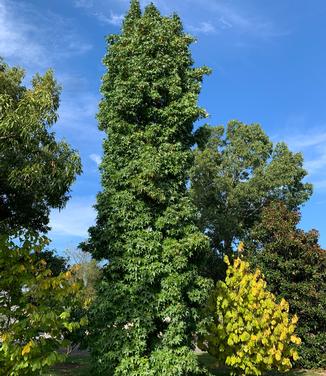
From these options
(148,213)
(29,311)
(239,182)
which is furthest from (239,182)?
(29,311)

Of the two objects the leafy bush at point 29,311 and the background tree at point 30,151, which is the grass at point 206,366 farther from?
the leafy bush at point 29,311

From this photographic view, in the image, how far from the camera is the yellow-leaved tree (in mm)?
10930

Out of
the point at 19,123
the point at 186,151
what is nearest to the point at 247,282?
the point at 186,151

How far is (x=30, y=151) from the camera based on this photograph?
9.33 meters

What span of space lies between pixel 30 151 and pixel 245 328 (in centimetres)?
675

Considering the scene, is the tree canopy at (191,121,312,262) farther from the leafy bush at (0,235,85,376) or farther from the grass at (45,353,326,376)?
the leafy bush at (0,235,85,376)

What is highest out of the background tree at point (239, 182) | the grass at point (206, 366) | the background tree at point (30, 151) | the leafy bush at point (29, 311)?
the background tree at point (239, 182)

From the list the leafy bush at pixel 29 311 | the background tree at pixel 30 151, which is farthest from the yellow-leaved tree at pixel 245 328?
the leafy bush at pixel 29 311

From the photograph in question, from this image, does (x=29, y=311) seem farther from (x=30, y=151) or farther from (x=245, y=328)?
(x=245, y=328)

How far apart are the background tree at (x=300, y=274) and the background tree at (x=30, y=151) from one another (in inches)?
304

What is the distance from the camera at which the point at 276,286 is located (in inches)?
604

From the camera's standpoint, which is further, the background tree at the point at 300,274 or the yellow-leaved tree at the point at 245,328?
the background tree at the point at 300,274

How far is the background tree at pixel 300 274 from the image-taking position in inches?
586

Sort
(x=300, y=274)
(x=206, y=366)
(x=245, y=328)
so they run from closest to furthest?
(x=245, y=328) → (x=206, y=366) → (x=300, y=274)
